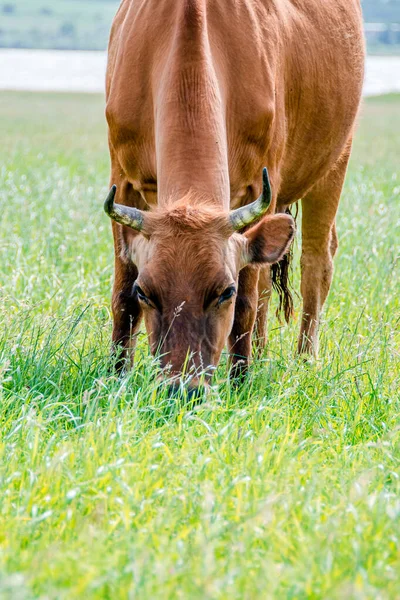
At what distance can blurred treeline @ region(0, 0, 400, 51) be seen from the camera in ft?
496

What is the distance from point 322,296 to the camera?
7.21 m

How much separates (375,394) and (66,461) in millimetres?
1741

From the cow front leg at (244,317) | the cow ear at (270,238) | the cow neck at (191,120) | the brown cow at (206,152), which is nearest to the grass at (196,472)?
the cow front leg at (244,317)

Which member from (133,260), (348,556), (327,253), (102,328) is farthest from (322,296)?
(348,556)

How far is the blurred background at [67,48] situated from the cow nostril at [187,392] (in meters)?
66.1

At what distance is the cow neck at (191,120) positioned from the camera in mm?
4758

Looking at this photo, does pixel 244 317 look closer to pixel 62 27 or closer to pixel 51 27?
pixel 62 27

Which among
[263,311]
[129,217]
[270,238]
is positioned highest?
[129,217]

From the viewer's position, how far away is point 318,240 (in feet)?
24.1

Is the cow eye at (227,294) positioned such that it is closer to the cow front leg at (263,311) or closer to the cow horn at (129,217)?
the cow horn at (129,217)

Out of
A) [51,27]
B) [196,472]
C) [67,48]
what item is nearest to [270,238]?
[196,472]

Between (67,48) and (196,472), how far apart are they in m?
152

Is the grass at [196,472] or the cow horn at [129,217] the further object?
the cow horn at [129,217]

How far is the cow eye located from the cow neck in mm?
435
